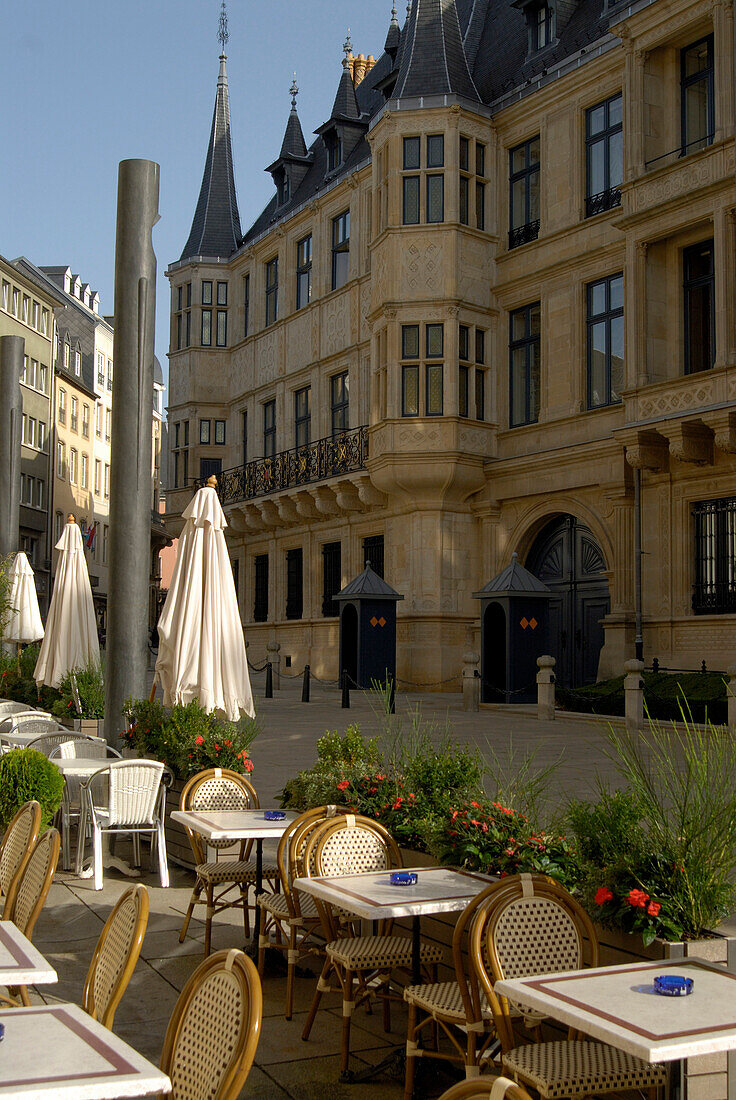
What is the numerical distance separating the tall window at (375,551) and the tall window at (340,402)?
11.0 feet

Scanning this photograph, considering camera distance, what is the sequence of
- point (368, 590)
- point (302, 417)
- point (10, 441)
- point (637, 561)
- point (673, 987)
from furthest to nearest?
point (302, 417)
point (368, 590)
point (637, 561)
point (10, 441)
point (673, 987)

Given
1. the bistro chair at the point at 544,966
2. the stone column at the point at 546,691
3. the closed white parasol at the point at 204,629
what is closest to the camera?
the bistro chair at the point at 544,966

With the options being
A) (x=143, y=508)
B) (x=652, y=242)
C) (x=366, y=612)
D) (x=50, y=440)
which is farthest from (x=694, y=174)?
(x=50, y=440)

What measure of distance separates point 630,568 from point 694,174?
733 centimetres

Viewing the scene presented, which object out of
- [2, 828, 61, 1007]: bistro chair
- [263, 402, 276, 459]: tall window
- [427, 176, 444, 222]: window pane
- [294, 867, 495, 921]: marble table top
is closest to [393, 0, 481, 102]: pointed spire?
[427, 176, 444, 222]: window pane

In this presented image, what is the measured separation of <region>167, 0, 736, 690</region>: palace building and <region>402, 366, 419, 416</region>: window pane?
54 millimetres

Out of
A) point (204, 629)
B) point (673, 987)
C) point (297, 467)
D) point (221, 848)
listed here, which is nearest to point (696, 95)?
point (297, 467)

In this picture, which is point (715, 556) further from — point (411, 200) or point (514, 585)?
point (411, 200)

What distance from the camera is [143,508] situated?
11.1 meters

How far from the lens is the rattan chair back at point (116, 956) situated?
3527 mm

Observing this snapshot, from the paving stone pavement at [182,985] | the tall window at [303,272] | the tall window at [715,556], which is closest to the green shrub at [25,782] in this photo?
the paving stone pavement at [182,985]

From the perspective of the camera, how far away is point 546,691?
65.1 ft

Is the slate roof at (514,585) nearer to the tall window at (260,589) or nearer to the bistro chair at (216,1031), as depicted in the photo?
the tall window at (260,589)

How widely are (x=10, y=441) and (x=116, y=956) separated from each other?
1826 cm
